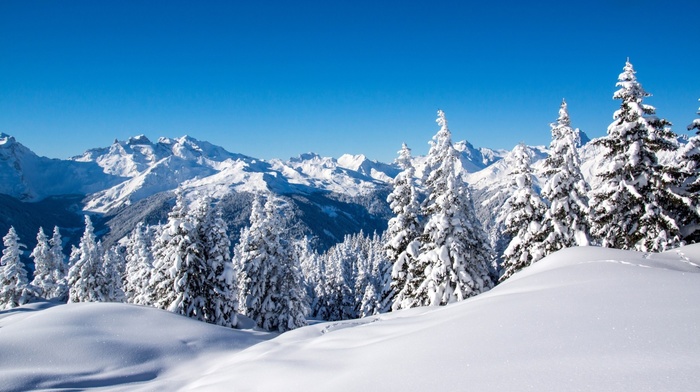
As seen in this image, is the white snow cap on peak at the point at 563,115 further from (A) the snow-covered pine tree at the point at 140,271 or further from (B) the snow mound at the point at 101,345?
(A) the snow-covered pine tree at the point at 140,271

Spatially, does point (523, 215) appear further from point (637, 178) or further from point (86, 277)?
point (86, 277)

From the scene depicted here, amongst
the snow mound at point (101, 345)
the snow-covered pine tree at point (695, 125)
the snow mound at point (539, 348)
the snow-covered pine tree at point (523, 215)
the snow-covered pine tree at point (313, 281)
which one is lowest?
the snow-covered pine tree at point (313, 281)

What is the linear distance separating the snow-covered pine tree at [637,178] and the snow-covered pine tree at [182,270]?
24.8 meters

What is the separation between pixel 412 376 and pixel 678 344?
2613mm

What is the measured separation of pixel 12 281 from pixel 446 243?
42.3 m

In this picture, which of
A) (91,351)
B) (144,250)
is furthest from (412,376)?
(144,250)

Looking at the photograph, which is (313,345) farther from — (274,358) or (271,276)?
(271,276)

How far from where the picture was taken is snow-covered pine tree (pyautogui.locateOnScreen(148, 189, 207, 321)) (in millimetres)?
25844

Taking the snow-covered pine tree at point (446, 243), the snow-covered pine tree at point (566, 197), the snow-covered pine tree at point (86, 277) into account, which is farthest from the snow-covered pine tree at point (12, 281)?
the snow-covered pine tree at point (566, 197)

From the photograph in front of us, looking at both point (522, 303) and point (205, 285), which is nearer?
point (522, 303)

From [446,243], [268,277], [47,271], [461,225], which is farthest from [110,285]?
[461,225]

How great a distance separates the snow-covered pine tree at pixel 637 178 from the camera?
1705cm

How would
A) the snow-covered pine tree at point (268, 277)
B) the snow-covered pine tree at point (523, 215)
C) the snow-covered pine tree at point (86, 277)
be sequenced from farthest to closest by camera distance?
the snow-covered pine tree at point (86, 277) < the snow-covered pine tree at point (268, 277) < the snow-covered pine tree at point (523, 215)

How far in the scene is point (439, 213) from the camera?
2038 centimetres
